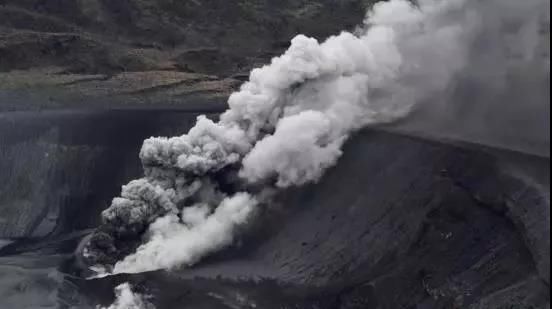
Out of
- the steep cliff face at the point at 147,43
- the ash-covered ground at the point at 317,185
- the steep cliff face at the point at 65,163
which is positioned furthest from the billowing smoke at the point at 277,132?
the steep cliff face at the point at 147,43

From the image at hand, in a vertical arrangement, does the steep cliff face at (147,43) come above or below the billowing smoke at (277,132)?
above

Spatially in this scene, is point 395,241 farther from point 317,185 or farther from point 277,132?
point 277,132

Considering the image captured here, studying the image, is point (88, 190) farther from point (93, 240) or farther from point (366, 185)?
point (366, 185)

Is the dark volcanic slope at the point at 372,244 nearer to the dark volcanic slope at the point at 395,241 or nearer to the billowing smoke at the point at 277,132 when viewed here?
the dark volcanic slope at the point at 395,241

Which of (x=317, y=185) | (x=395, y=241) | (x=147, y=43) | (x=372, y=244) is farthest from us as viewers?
(x=147, y=43)

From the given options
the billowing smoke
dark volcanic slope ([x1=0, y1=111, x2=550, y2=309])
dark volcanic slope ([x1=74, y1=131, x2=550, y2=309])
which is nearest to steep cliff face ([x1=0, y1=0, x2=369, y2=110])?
the billowing smoke

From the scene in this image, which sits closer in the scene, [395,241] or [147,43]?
[395,241]

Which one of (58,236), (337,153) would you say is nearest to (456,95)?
(337,153)

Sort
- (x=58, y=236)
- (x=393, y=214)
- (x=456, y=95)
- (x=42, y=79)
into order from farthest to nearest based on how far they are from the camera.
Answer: (x=42, y=79) → (x=58, y=236) → (x=456, y=95) → (x=393, y=214)

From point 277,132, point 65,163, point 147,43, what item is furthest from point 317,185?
point 147,43
